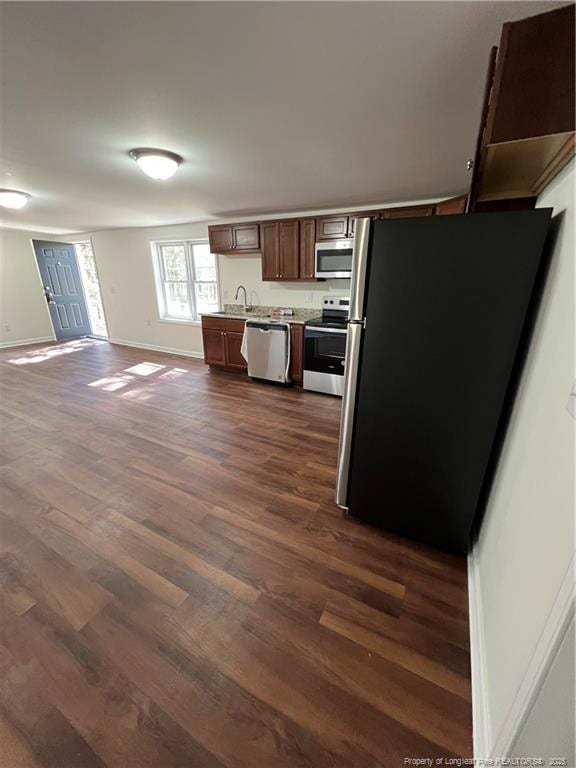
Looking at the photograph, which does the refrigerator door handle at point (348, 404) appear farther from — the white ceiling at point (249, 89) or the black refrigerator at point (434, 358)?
the white ceiling at point (249, 89)

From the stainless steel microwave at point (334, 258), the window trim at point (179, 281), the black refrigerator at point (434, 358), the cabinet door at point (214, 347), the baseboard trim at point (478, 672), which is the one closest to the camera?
the baseboard trim at point (478, 672)

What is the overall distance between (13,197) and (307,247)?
341cm

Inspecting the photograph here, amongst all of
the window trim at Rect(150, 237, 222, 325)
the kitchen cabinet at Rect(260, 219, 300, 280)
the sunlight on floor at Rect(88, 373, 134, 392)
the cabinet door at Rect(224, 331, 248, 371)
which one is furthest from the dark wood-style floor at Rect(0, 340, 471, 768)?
the window trim at Rect(150, 237, 222, 325)

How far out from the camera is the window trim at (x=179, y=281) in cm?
524

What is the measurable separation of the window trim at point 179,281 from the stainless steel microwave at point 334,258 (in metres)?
2.02

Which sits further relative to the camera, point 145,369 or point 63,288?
point 63,288

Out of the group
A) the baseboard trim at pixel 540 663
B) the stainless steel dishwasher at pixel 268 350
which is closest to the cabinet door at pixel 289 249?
the stainless steel dishwasher at pixel 268 350

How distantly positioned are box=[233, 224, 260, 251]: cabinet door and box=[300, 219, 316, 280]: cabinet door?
708mm

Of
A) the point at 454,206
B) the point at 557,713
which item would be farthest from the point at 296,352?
the point at 557,713

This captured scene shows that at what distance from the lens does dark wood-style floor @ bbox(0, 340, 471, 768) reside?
3.43 feet

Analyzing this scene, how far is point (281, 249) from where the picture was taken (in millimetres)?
4109

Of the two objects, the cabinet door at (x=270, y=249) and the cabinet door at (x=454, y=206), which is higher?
the cabinet door at (x=454, y=206)

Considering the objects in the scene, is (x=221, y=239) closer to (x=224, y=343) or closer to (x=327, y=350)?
(x=224, y=343)

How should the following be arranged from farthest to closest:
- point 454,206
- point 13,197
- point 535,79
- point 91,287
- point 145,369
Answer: point 91,287 → point 145,369 → point 13,197 → point 454,206 → point 535,79
